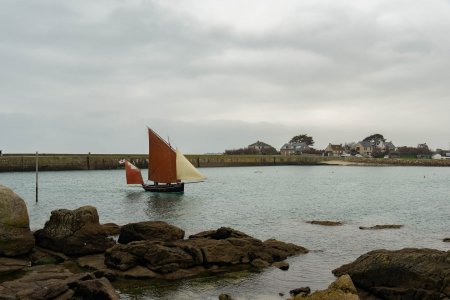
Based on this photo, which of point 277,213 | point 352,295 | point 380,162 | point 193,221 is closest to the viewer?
point 352,295

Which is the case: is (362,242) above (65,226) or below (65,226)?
below

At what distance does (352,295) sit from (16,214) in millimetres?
15854

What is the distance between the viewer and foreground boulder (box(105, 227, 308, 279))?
63.8 ft

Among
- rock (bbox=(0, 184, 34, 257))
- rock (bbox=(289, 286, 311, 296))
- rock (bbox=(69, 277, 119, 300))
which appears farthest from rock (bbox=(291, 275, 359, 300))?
rock (bbox=(0, 184, 34, 257))

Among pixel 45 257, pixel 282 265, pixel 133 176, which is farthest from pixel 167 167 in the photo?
pixel 282 265

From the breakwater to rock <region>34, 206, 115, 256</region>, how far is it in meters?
61.2

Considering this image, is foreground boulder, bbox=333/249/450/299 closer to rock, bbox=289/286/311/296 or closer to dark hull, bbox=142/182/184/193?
rock, bbox=289/286/311/296

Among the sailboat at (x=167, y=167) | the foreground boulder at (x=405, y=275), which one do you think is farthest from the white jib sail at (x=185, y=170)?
the foreground boulder at (x=405, y=275)

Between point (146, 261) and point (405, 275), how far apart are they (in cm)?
1058

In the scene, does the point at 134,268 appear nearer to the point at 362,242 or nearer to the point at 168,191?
the point at 362,242

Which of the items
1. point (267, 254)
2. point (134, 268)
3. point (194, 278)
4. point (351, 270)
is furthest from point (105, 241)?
point (351, 270)

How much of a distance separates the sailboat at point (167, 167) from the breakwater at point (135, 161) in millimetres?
21651

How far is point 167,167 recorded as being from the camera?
6338 centimetres

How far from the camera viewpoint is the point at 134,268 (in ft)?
64.1
